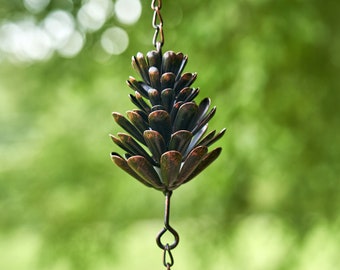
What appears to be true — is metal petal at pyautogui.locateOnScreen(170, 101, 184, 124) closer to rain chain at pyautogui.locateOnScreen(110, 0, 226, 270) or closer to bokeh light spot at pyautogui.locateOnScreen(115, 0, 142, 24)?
rain chain at pyautogui.locateOnScreen(110, 0, 226, 270)

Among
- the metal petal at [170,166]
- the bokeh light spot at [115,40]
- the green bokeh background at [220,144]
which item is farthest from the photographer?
the bokeh light spot at [115,40]

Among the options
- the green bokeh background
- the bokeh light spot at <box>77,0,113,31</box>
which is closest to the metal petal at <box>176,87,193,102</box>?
the green bokeh background

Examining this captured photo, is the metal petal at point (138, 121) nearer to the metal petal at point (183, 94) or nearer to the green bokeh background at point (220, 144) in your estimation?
the metal petal at point (183, 94)

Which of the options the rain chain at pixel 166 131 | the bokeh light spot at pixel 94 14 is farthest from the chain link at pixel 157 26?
the bokeh light spot at pixel 94 14

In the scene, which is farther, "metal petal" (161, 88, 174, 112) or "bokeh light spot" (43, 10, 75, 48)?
"bokeh light spot" (43, 10, 75, 48)

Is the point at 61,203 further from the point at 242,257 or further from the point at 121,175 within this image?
the point at 242,257

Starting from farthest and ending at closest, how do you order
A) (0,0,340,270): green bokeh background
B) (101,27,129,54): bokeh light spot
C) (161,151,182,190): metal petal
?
1. (101,27,129,54): bokeh light spot
2. (0,0,340,270): green bokeh background
3. (161,151,182,190): metal petal
